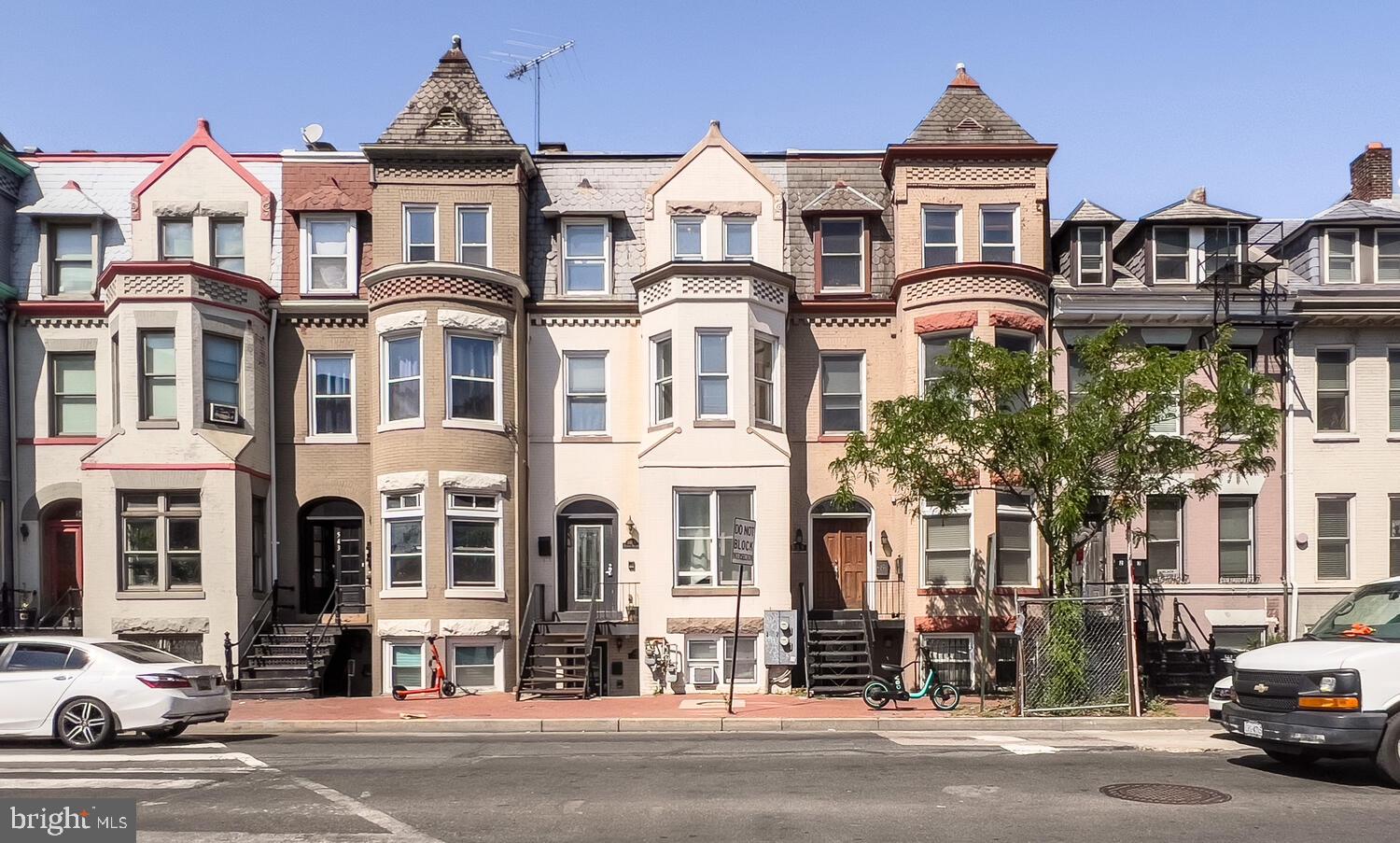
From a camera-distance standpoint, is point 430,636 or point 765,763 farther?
Result: point 430,636

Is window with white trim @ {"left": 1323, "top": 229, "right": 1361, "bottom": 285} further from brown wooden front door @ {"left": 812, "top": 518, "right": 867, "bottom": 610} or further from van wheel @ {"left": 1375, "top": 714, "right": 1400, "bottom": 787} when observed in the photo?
van wheel @ {"left": 1375, "top": 714, "right": 1400, "bottom": 787}

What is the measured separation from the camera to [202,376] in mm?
23875

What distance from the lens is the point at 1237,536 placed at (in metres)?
25.9

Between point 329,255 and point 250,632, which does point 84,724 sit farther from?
point 329,255

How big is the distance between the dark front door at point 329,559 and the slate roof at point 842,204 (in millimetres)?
11453

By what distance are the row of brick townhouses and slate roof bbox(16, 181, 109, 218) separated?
0.46ft

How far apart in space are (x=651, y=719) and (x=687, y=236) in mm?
11356

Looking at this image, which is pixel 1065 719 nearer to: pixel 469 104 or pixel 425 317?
pixel 425 317

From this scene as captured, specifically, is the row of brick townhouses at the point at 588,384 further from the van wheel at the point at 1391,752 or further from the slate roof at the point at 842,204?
the van wheel at the point at 1391,752

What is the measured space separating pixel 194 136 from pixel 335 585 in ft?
32.6

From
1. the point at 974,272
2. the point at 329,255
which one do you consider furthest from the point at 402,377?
the point at 974,272

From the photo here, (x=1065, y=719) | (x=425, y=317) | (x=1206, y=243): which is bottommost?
(x=1065, y=719)

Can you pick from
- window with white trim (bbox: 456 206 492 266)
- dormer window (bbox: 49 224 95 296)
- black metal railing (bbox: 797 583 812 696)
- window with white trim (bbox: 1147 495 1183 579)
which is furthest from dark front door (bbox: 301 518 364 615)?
window with white trim (bbox: 1147 495 1183 579)

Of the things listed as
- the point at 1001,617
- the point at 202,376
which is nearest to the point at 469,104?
the point at 202,376
